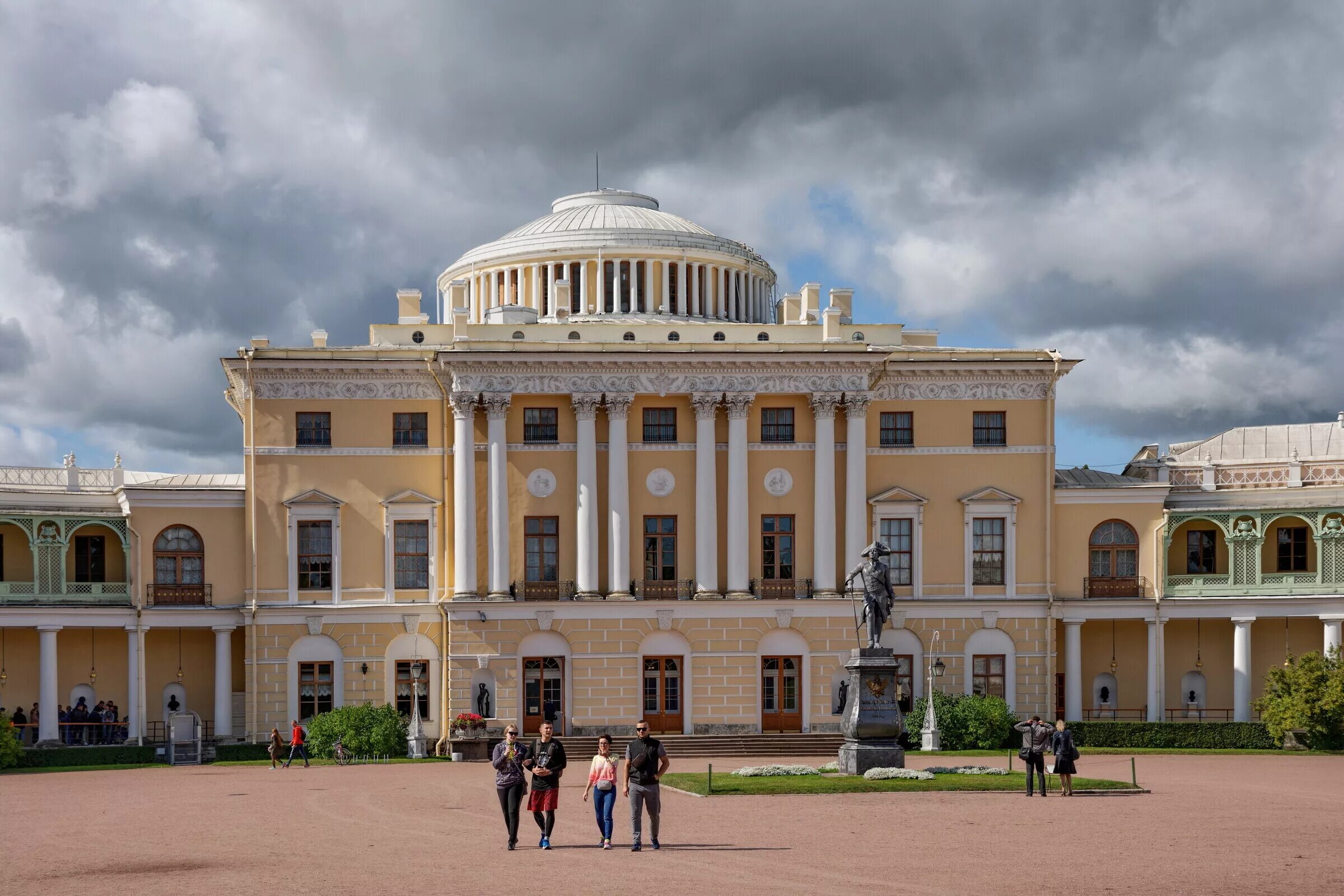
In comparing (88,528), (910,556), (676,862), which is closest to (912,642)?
(910,556)

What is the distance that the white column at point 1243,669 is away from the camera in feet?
185

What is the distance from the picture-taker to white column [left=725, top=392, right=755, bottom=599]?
179ft

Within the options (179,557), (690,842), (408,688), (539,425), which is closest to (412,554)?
(408,688)

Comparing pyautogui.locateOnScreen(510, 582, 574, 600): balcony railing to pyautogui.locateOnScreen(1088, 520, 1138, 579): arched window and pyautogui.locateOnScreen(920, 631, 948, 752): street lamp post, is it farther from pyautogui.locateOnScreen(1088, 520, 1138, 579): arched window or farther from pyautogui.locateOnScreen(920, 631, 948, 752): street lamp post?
pyautogui.locateOnScreen(1088, 520, 1138, 579): arched window

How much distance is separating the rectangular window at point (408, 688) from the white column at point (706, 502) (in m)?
9.41

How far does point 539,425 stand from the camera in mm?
55062

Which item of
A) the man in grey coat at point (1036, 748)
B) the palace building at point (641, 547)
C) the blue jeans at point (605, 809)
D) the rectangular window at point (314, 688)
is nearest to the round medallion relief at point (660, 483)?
the palace building at point (641, 547)

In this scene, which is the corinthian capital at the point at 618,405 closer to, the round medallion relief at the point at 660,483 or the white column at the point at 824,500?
the round medallion relief at the point at 660,483

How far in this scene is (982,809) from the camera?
3328 centimetres

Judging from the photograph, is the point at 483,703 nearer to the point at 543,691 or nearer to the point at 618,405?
the point at 543,691

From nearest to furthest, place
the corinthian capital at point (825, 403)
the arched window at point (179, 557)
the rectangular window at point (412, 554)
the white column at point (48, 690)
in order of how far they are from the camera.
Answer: the white column at point (48, 690)
the corinthian capital at point (825, 403)
the arched window at point (179, 557)
the rectangular window at point (412, 554)

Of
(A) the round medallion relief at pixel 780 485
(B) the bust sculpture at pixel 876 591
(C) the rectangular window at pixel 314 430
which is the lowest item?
(B) the bust sculpture at pixel 876 591

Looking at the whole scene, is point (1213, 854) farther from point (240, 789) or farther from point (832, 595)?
point (832, 595)

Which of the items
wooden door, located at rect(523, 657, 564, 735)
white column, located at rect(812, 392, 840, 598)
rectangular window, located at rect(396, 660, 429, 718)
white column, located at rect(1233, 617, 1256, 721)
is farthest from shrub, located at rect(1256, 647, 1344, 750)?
rectangular window, located at rect(396, 660, 429, 718)
